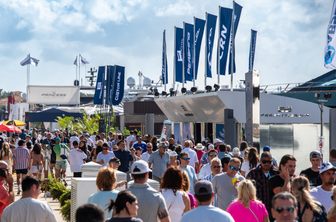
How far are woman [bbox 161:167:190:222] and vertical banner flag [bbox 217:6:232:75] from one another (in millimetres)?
26272

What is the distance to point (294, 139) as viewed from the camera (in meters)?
31.8

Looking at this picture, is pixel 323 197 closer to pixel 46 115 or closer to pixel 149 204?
pixel 149 204

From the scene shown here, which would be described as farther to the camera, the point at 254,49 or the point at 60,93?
the point at 60,93

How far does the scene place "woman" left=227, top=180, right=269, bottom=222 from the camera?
9531 mm

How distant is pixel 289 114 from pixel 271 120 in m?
0.96

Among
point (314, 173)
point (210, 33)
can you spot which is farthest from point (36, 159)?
point (210, 33)

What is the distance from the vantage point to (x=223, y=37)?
1446 inches

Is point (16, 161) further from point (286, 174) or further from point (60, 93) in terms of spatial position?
point (60, 93)

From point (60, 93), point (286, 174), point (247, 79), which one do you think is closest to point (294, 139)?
point (247, 79)

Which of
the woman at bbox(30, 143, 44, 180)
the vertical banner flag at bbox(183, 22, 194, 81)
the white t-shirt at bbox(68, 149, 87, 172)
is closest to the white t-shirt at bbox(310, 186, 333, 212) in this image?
the woman at bbox(30, 143, 44, 180)

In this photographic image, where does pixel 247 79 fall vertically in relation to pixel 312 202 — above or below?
above

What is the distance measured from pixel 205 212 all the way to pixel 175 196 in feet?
7.15

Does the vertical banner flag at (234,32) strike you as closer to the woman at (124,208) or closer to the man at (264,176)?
the man at (264,176)

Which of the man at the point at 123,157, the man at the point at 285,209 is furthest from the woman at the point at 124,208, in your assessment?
the man at the point at 123,157
